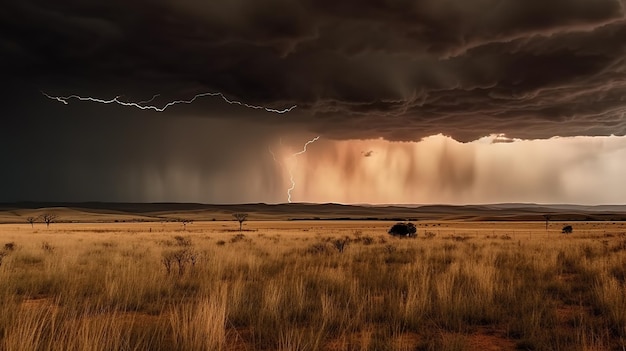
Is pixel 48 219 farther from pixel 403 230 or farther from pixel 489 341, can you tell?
pixel 489 341

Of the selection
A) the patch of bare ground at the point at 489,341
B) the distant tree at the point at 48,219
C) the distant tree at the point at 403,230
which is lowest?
the distant tree at the point at 48,219

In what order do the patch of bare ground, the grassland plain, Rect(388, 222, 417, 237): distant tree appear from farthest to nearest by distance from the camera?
Rect(388, 222, 417, 237): distant tree
the patch of bare ground
the grassland plain

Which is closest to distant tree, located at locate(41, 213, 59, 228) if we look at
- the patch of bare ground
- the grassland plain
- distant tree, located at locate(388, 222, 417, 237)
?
distant tree, located at locate(388, 222, 417, 237)

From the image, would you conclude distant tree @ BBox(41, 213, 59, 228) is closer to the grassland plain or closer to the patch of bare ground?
the grassland plain

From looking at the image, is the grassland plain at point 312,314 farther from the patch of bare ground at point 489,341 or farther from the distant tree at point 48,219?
the distant tree at point 48,219

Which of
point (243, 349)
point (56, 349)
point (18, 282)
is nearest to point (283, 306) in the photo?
point (243, 349)

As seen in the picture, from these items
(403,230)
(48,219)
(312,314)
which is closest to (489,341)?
A: (312,314)

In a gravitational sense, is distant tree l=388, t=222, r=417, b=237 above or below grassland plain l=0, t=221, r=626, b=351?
below

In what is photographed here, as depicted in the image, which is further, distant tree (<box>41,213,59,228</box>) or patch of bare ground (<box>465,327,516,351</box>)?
distant tree (<box>41,213,59,228</box>)

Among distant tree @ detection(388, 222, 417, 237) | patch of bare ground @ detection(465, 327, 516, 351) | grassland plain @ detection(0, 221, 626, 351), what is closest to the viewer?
grassland plain @ detection(0, 221, 626, 351)

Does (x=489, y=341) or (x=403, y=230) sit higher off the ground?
(x=489, y=341)

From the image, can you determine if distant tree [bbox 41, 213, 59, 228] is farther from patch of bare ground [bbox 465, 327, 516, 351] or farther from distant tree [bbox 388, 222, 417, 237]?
patch of bare ground [bbox 465, 327, 516, 351]

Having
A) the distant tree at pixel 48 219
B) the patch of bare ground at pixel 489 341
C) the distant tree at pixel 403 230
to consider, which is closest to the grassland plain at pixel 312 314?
the patch of bare ground at pixel 489 341

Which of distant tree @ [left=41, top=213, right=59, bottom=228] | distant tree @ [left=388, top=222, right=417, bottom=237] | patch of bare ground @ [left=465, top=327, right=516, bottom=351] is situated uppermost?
patch of bare ground @ [left=465, top=327, right=516, bottom=351]
